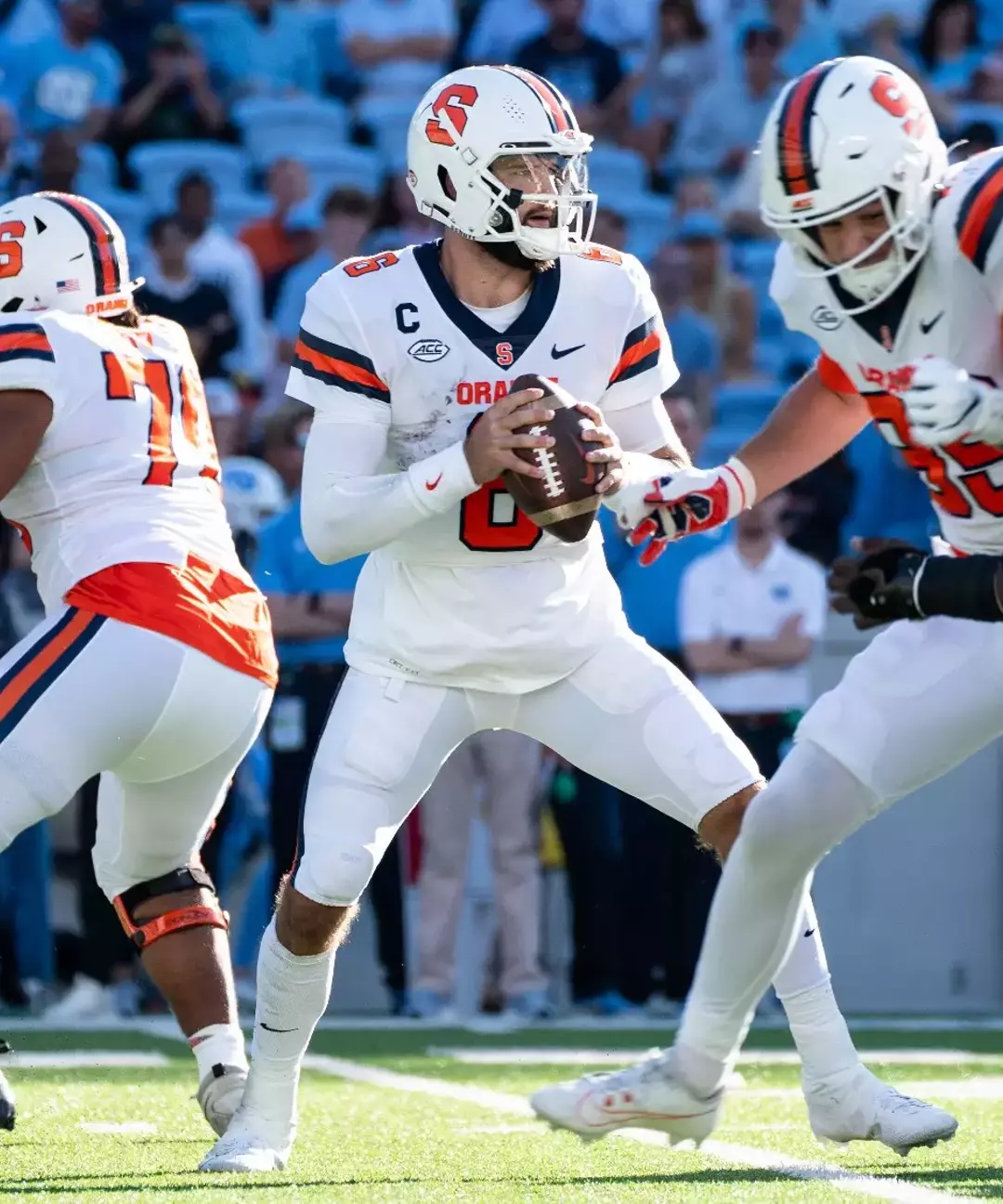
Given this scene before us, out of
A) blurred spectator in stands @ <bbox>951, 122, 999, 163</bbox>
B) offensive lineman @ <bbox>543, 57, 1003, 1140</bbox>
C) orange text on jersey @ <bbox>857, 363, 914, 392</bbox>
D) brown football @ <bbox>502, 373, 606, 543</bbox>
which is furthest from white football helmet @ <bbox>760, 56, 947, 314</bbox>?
blurred spectator in stands @ <bbox>951, 122, 999, 163</bbox>

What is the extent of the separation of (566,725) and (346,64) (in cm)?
813

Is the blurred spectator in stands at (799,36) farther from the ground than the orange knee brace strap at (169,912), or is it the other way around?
the blurred spectator in stands at (799,36)

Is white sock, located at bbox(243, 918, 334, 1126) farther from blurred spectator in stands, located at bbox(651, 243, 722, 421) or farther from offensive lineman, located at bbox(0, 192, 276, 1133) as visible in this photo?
blurred spectator in stands, located at bbox(651, 243, 722, 421)

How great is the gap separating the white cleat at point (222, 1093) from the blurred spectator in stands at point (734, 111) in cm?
753

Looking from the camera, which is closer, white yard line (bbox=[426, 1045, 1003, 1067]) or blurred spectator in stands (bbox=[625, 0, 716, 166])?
white yard line (bbox=[426, 1045, 1003, 1067])

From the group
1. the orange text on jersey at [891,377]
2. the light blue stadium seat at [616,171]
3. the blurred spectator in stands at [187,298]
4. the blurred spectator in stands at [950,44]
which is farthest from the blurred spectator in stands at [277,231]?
the orange text on jersey at [891,377]

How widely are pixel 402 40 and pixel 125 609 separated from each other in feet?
25.5

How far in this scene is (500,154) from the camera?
13.7 ft

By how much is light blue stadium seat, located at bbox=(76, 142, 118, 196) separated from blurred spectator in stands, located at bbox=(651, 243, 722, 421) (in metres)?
2.83

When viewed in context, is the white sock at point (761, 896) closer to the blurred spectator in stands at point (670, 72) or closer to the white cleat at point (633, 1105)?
the white cleat at point (633, 1105)

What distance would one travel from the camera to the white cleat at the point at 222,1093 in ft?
14.5

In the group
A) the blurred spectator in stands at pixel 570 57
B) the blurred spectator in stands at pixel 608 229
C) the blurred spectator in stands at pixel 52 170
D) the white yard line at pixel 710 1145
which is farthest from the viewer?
the blurred spectator in stands at pixel 570 57

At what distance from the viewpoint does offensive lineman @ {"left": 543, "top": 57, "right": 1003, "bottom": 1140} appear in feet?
11.4

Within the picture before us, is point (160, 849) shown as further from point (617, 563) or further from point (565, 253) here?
point (617, 563)
